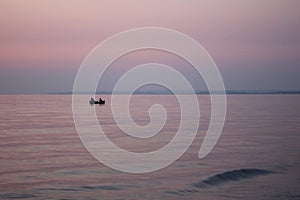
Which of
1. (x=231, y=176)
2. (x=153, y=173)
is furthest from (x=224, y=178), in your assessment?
(x=153, y=173)

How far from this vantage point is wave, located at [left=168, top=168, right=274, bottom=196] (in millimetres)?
21391

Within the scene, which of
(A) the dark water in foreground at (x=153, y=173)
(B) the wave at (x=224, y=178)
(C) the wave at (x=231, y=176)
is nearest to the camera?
(A) the dark water in foreground at (x=153, y=173)

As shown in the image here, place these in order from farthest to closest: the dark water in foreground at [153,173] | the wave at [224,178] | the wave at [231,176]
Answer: the wave at [231,176] < the wave at [224,178] < the dark water in foreground at [153,173]

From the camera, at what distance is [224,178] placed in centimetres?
2397

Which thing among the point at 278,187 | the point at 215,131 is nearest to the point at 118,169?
the point at 278,187

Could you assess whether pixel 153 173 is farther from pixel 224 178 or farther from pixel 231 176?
pixel 231 176

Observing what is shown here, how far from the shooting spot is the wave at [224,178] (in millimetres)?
21391

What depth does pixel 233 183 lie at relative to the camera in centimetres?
2303

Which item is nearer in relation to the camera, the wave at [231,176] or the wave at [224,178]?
the wave at [224,178]

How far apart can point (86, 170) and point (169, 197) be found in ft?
22.6

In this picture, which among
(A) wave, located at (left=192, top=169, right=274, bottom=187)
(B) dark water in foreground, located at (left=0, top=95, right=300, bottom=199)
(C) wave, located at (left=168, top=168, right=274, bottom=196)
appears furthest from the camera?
(A) wave, located at (left=192, top=169, right=274, bottom=187)

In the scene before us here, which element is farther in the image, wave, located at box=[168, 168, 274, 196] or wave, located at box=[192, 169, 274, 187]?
wave, located at box=[192, 169, 274, 187]

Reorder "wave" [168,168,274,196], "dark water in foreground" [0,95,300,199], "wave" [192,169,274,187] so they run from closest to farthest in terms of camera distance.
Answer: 1. "dark water in foreground" [0,95,300,199]
2. "wave" [168,168,274,196]
3. "wave" [192,169,274,187]

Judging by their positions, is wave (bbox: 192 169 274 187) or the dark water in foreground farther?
wave (bbox: 192 169 274 187)
